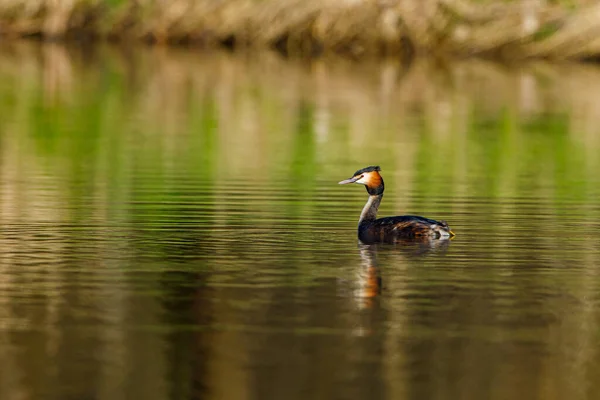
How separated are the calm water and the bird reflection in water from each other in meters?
0.04

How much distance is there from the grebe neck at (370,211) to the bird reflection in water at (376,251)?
44 cm

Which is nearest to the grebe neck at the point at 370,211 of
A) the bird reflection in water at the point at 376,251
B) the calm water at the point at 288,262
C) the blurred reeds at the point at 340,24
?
the calm water at the point at 288,262

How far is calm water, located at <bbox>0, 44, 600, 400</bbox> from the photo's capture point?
8930 mm

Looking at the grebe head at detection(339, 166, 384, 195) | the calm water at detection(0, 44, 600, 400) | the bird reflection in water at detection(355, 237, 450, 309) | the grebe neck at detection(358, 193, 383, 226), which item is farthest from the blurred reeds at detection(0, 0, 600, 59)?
the bird reflection in water at detection(355, 237, 450, 309)

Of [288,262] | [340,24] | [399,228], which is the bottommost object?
[288,262]

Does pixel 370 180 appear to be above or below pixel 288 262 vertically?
above

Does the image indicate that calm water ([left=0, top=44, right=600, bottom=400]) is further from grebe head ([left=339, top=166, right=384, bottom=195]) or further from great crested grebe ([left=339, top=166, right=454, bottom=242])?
grebe head ([left=339, top=166, right=384, bottom=195])

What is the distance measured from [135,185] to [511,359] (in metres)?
9.84

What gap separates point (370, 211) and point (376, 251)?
3.81 ft

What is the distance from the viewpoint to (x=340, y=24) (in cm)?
4966

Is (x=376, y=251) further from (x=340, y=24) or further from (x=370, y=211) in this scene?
(x=340, y=24)

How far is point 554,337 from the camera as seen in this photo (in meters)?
9.86

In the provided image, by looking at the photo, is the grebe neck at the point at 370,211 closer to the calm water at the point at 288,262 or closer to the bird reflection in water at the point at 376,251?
the calm water at the point at 288,262

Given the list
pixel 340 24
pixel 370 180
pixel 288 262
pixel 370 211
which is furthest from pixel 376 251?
pixel 340 24
